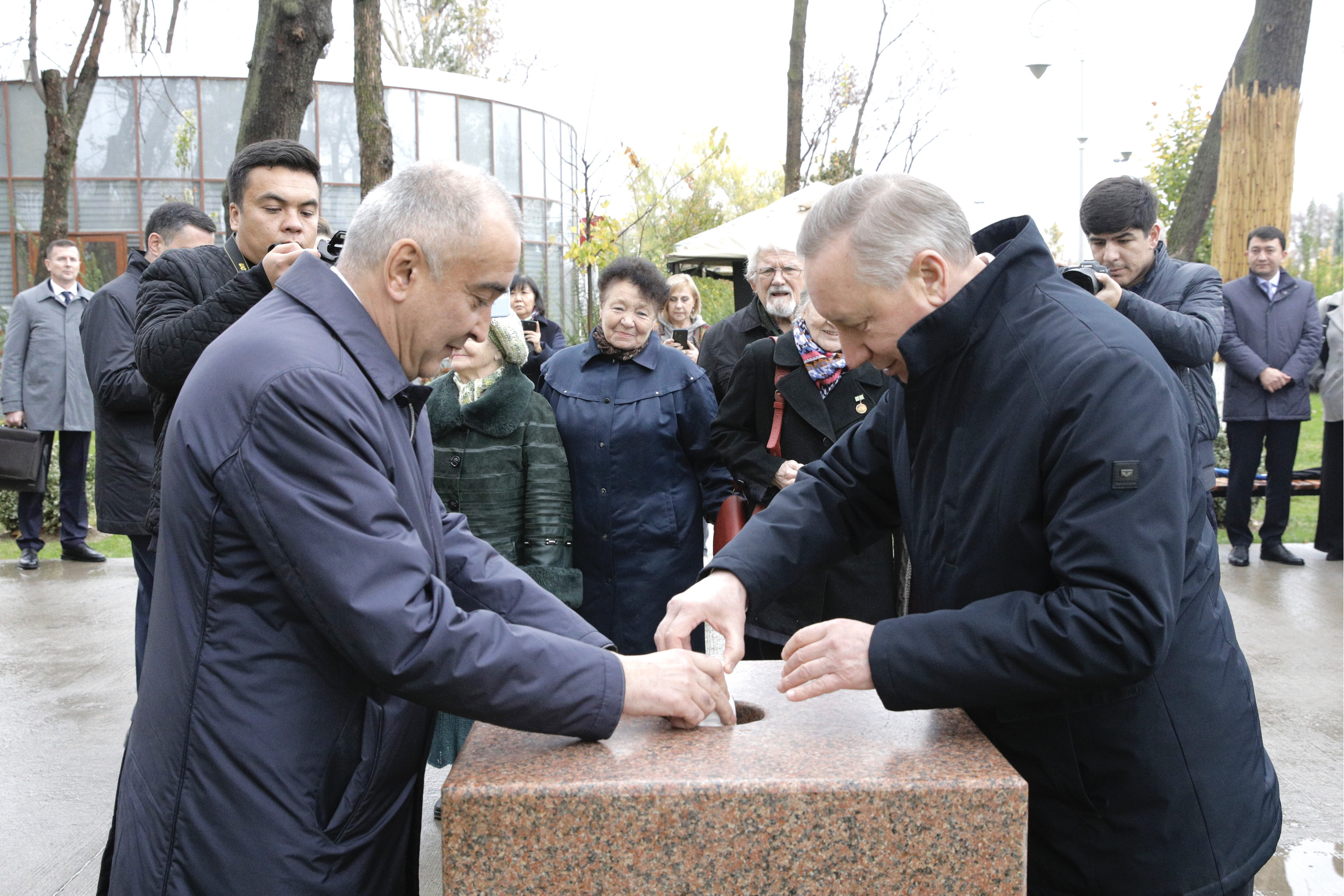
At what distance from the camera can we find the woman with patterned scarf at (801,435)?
13.0 ft

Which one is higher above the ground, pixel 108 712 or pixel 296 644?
pixel 296 644

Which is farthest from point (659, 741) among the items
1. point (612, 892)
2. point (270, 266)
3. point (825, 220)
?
point (270, 266)

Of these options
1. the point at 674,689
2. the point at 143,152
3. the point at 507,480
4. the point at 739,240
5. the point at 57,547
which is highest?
the point at 143,152

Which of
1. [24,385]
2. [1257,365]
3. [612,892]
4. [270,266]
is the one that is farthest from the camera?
[24,385]

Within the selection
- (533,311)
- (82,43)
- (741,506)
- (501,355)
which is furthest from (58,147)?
(741,506)

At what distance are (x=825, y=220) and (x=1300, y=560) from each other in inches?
279

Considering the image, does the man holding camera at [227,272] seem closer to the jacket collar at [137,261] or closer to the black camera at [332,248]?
the black camera at [332,248]

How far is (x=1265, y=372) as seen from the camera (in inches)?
297

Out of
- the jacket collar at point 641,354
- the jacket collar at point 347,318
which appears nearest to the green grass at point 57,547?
the jacket collar at point 641,354

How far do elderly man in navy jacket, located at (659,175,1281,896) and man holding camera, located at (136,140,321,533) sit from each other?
1.86 metres

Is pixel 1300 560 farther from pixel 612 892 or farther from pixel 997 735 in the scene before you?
pixel 612 892

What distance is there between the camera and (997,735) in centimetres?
194

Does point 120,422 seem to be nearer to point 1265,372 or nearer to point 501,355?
point 501,355

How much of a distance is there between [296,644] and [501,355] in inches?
104
